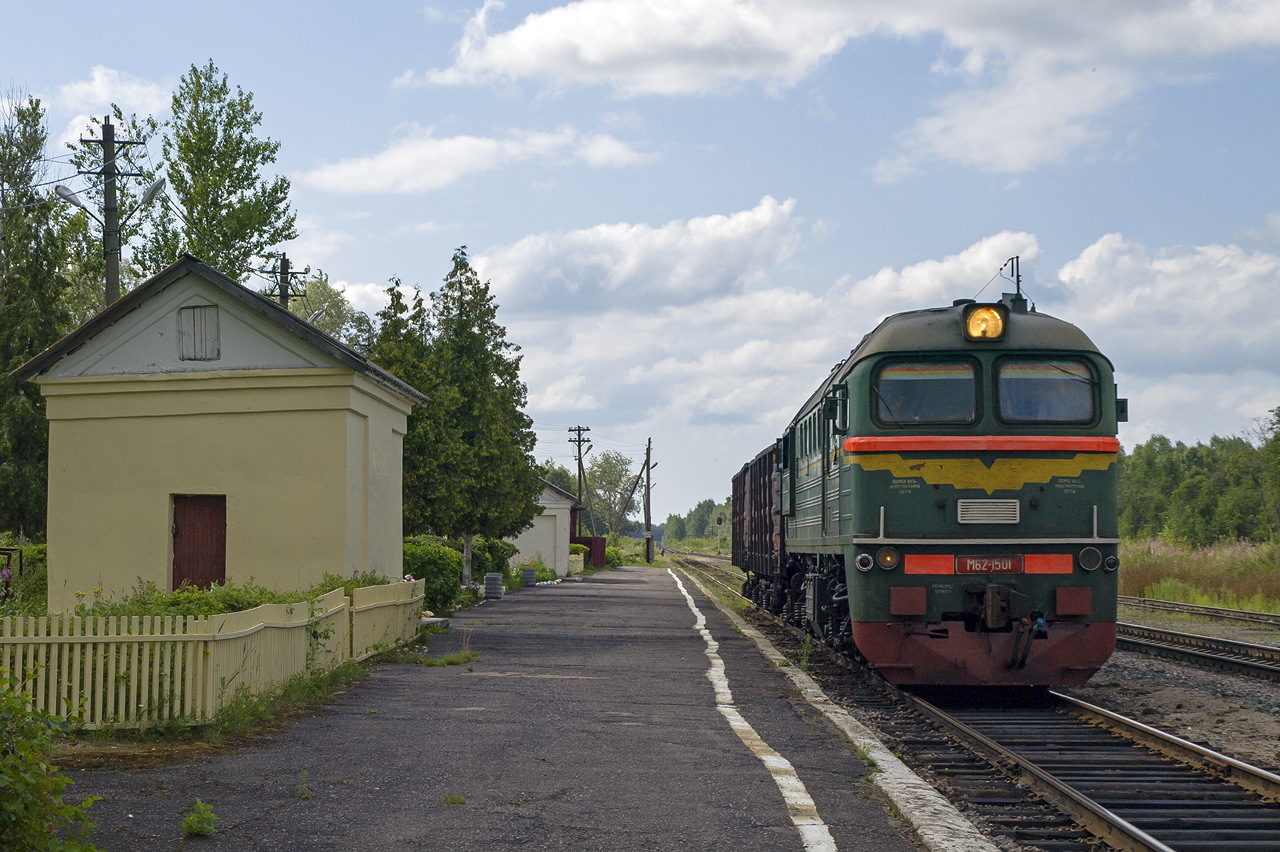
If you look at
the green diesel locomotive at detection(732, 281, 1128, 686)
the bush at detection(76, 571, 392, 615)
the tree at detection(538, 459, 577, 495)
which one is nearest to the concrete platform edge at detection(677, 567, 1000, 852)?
the green diesel locomotive at detection(732, 281, 1128, 686)

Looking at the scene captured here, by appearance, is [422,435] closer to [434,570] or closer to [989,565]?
[434,570]

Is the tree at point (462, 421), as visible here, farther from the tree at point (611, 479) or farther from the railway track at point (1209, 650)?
the tree at point (611, 479)

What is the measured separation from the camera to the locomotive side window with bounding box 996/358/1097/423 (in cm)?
1094

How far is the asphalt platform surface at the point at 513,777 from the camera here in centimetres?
588

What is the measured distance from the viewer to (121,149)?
23.9 m

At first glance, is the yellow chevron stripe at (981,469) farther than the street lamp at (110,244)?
No

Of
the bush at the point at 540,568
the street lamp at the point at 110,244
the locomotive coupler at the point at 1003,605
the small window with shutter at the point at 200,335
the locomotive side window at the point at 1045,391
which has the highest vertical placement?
the street lamp at the point at 110,244

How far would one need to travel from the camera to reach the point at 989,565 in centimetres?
1057

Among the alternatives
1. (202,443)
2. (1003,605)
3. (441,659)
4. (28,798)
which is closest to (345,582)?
(441,659)

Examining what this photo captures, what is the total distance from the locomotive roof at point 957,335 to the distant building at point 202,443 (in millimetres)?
7199

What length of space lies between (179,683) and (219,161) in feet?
94.6

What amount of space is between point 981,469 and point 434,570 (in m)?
12.1

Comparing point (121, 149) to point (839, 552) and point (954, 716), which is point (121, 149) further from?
point (954, 716)

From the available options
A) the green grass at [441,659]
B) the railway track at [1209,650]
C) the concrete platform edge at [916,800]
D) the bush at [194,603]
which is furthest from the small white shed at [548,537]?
→ the concrete platform edge at [916,800]
